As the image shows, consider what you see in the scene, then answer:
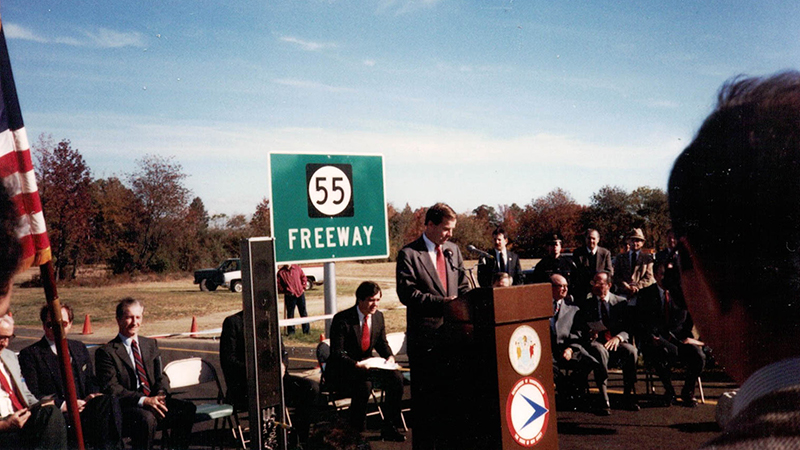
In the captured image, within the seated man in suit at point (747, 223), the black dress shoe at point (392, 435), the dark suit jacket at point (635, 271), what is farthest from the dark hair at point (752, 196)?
the dark suit jacket at point (635, 271)

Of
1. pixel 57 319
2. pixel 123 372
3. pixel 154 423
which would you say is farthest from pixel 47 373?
pixel 57 319

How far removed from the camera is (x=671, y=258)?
33.5 inches

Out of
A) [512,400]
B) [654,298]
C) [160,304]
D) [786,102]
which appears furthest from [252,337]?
[160,304]

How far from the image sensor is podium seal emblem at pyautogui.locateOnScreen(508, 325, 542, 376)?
10.2 ft

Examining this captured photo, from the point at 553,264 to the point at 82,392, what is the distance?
5.79m

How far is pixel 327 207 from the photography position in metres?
5.62

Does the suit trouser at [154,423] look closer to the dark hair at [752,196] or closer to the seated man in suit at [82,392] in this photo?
the seated man in suit at [82,392]

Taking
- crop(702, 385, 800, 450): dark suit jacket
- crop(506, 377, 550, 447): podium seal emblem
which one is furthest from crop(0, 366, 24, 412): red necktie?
crop(702, 385, 800, 450): dark suit jacket

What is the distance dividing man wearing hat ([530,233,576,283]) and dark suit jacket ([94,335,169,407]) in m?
4.87

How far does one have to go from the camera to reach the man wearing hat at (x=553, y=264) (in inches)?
334

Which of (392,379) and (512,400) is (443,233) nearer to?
(392,379)

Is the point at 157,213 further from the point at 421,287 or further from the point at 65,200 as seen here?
the point at 421,287

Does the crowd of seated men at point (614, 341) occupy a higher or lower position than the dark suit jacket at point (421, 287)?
lower

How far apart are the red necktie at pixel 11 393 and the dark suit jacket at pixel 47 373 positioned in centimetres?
16
